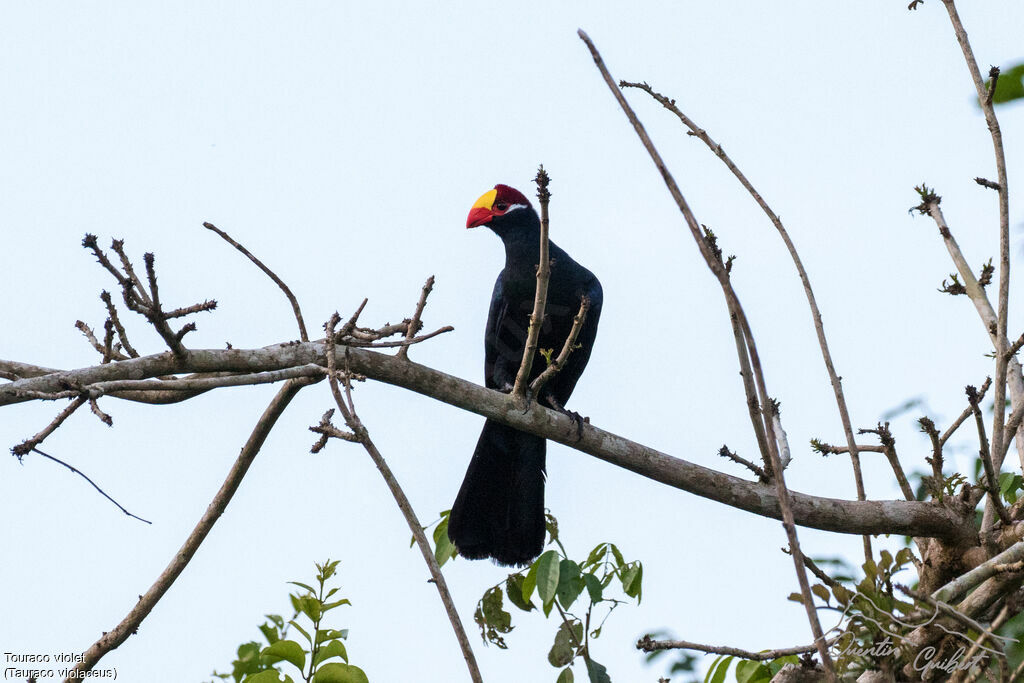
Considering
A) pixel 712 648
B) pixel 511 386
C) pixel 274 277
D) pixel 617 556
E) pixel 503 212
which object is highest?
pixel 503 212

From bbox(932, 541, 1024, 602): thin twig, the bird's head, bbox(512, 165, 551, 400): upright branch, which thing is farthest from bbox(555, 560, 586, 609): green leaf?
the bird's head

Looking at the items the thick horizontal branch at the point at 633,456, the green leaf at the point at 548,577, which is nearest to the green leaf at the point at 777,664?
the thick horizontal branch at the point at 633,456

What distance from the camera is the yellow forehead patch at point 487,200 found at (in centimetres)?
520

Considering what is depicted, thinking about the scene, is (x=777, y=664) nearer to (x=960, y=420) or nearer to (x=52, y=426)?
(x=960, y=420)

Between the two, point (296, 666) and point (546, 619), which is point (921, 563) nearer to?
point (546, 619)

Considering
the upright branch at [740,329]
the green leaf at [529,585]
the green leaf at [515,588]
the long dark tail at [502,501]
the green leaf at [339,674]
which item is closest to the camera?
the upright branch at [740,329]

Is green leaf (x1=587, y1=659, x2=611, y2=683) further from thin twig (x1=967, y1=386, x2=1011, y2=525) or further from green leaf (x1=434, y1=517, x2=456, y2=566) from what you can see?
thin twig (x1=967, y1=386, x2=1011, y2=525)

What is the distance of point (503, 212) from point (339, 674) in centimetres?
293

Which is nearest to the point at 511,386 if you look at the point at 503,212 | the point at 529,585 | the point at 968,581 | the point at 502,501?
the point at 502,501

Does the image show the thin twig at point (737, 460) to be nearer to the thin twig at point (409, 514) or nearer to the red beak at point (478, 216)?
the thin twig at point (409, 514)

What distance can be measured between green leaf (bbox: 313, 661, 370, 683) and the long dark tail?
1.44 meters

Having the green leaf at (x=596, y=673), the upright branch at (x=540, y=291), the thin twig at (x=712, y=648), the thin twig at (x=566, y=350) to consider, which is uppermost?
the upright branch at (x=540, y=291)

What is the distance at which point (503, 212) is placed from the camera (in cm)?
515

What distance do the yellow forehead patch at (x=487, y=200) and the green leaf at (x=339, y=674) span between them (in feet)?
9.71
